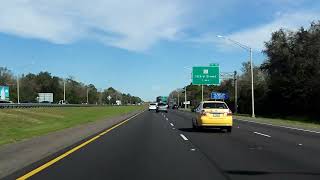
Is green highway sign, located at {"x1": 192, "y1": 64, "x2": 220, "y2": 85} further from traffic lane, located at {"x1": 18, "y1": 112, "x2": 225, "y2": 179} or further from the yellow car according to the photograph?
traffic lane, located at {"x1": 18, "y1": 112, "x2": 225, "y2": 179}

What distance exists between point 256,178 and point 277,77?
234 feet

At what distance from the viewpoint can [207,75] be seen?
8125cm

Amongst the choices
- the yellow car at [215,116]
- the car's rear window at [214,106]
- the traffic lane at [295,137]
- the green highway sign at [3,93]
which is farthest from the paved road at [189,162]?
the green highway sign at [3,93]

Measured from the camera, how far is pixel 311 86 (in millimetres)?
71188

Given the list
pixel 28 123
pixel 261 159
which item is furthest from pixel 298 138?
pixel 28 123

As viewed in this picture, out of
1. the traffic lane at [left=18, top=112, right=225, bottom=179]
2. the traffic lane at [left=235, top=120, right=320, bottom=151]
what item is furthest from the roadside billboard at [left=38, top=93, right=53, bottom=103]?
the traffic lane at [left=18, top=112, right=225, bottom=179]

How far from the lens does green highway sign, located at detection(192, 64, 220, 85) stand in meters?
81.0

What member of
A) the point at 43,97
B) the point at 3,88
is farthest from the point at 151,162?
the point at 43,97

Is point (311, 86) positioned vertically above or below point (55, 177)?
above

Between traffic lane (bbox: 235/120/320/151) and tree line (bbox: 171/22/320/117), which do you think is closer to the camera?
traffic lane (bbox: 235/120/320/151)

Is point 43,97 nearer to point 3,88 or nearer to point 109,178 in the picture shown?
point 3,88

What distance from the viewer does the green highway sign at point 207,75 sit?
266 ft

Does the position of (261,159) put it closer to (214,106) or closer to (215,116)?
(215,116)

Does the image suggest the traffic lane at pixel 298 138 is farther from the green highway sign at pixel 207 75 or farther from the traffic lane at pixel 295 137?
the green highway sign at pixel 207 75
